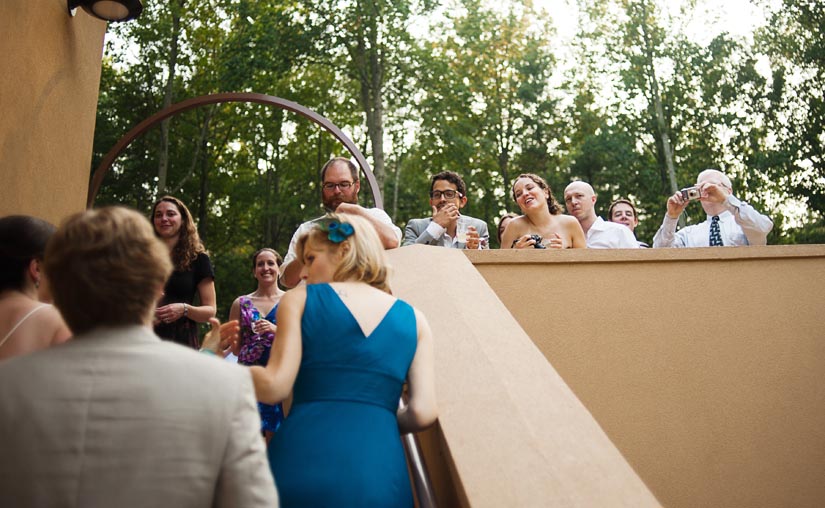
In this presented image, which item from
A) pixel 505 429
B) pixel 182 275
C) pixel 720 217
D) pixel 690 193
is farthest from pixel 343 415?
pixel 720 217

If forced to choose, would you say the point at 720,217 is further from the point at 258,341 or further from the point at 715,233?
the point at 258,341

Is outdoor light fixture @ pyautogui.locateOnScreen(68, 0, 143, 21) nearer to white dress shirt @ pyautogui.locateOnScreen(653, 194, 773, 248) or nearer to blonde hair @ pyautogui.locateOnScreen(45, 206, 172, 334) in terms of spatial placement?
white dress shirt @ pyautogui.locateOnScreen(653, 194, 773, 248)

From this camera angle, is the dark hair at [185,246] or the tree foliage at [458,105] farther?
the tree foliage at [458,105]

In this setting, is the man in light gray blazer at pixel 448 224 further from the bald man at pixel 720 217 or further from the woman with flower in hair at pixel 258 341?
the bald man at pixel 720 217

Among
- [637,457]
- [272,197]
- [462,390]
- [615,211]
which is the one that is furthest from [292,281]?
[272,197]

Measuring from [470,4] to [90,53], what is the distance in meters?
22.1

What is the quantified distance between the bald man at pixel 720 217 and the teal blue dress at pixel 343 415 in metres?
3.77

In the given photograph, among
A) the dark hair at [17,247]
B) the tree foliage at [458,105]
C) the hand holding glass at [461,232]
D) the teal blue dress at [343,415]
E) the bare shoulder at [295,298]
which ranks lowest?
the teal blue dress at [343,415]

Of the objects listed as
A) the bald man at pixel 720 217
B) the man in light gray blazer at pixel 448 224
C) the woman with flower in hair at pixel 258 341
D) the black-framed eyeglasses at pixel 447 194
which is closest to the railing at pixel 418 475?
the woman with flower in hair at pixel 258 341

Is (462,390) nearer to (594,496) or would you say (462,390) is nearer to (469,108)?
(594,496)

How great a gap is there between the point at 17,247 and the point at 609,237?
467 centimetres

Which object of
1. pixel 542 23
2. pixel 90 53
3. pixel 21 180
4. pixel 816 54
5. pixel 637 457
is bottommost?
pixel 637 457

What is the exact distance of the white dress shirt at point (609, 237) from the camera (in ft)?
19.9

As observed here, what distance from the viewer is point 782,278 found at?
517 cm
